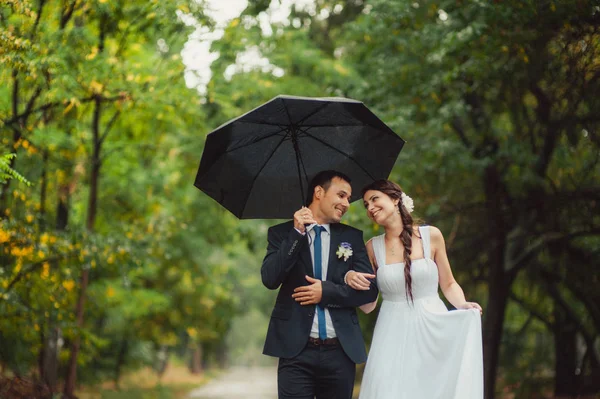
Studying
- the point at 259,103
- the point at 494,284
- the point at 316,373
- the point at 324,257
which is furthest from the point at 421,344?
the point at 259,103

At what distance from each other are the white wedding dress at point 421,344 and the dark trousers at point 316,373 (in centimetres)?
45

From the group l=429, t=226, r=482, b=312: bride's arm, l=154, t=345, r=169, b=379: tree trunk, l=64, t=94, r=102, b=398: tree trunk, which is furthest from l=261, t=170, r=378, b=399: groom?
l=154, t=345, r=169, b=379: tree trunk

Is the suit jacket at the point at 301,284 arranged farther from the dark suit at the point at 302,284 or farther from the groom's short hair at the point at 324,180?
the groom's short hair at the point at 324,180

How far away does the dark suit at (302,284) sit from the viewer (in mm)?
4246

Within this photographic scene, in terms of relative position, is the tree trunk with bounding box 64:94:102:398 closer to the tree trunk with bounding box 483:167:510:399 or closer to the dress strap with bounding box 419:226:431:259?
the dress strap with bounding box 419:226:431:259

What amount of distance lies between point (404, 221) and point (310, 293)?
101cm

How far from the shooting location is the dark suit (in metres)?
4.25

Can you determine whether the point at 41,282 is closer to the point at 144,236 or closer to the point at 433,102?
the point at 144,236

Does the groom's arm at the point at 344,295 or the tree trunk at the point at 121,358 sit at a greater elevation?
the groom's arm at the point at 344,295

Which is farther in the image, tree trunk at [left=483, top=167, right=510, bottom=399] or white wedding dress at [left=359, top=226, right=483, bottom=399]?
tree trunk at [left=483, top=167, right=510, bottom=399]

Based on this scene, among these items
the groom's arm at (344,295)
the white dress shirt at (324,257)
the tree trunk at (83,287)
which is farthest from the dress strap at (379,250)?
the tree trunk at (83,287)

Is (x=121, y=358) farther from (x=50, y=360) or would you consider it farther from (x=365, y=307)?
(x=365, y=307)

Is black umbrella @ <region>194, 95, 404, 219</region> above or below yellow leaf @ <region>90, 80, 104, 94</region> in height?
below

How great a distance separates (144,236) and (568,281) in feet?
26.5
